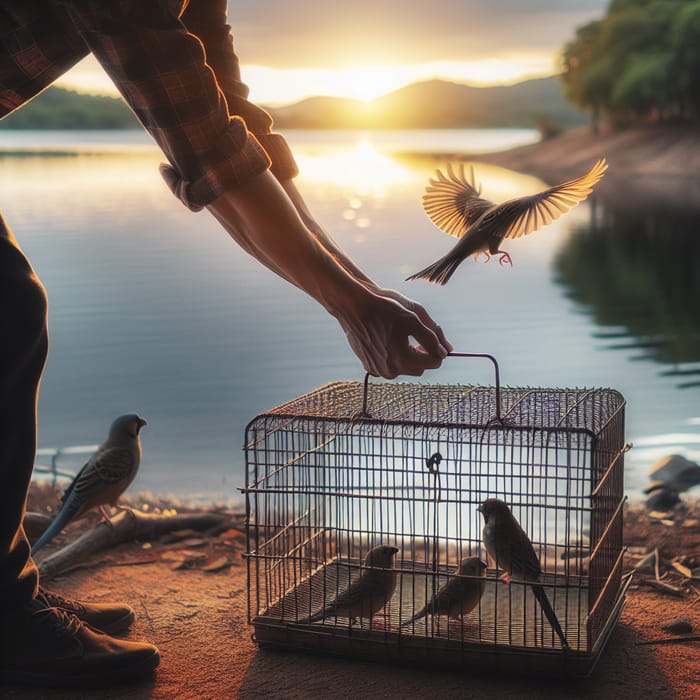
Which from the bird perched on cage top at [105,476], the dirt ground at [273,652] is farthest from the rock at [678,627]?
the bird perched on cage top at [105,476]

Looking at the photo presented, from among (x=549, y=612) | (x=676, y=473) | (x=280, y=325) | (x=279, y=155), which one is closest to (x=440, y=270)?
(x=279, y=155)

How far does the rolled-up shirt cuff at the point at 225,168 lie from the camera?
2264mm

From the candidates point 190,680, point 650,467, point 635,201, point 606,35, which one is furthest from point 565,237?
point 606,35

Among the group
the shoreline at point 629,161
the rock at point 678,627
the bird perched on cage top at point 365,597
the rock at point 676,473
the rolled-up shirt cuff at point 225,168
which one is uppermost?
the shoreline at point 629,161

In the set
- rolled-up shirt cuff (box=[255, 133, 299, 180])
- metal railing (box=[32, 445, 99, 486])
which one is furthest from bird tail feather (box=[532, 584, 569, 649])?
metal railing (box=[32, 445, 99, 486])

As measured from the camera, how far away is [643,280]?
13.8 metres

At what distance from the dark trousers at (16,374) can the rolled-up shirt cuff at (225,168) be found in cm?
50

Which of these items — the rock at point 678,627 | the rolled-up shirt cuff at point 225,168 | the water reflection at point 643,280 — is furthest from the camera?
the water reflection at point 643,280

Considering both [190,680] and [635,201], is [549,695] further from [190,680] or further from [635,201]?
[635,201]

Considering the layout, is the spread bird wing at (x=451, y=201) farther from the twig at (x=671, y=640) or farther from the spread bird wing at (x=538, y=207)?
the twig at (x=671, y=640)

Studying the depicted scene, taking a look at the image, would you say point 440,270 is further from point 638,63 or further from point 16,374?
point 638,63

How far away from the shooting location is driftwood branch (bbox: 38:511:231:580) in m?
3.99

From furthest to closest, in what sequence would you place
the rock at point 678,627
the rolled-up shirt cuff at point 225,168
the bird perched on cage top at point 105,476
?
the bird perched on cage top at point 105,476 < the rock at point 678,627 < the rolled-up shirt cuff at point 225,168

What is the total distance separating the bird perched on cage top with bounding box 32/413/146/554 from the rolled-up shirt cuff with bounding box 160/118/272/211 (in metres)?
2.14
